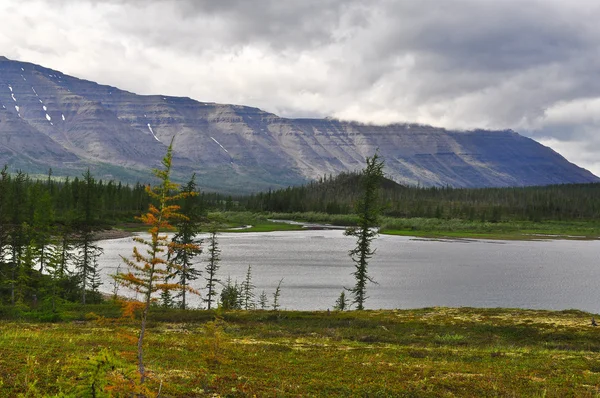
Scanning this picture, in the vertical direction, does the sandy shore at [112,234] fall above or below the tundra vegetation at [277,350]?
below

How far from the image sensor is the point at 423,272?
9425 cm

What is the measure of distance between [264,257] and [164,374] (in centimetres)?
9153

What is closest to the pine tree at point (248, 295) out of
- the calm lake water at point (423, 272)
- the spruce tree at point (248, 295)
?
the spruce tree at point (248, 295)

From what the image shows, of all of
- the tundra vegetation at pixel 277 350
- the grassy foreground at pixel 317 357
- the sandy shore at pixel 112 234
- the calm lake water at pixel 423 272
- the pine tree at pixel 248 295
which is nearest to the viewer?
the tundra vegetation at pixel 277 350

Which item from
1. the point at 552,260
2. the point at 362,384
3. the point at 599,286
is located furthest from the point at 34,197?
the point at 552,260

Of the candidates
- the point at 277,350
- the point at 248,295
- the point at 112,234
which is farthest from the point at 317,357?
the point at 112,234

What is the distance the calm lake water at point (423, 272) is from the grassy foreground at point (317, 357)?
24051 millimetres

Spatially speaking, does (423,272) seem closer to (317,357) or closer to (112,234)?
(317,357)

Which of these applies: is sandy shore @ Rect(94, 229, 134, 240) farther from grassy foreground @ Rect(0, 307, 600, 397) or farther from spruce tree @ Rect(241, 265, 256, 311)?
grassy foreground @ Rect(0, 307, 600, 397)

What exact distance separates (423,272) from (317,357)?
240 feet

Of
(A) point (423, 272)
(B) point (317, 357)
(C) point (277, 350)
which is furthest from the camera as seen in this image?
(A) point (423, 272)

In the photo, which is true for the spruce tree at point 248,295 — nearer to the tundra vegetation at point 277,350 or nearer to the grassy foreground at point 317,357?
the tundra vegetation at point 277,350

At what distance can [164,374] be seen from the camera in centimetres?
1873

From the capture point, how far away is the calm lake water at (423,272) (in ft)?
226
